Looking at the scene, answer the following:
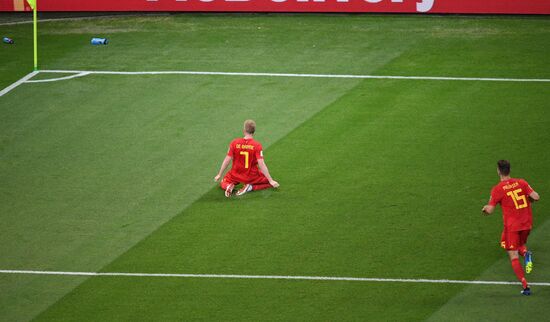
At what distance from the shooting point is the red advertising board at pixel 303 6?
101 feet

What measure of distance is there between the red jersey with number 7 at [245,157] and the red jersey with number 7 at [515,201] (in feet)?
16.2

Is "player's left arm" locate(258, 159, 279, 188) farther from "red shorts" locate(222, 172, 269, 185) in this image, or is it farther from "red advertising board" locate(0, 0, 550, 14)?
"red advertising board" locate(0, 0, 550, 14)

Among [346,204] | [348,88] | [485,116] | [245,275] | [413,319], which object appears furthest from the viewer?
[348,88]

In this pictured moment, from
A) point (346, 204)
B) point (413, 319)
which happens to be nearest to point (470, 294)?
point (413, 319)

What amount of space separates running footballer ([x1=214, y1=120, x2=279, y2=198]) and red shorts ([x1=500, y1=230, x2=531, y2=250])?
5052 millimetres

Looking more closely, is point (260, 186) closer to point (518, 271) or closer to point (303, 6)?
point (518, 271)

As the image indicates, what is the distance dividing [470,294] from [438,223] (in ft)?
8.64

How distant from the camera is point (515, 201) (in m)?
15.6

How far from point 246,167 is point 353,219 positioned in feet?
7.22

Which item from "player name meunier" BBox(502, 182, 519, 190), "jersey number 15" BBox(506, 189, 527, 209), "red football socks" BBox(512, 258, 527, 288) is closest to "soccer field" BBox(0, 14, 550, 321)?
"red football socks" BBox(512, 258, 527, 288)

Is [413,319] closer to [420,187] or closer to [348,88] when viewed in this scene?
[420,187]

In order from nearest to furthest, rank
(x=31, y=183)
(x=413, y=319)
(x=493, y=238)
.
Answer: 1. (x=413, y=319)
2. (x=493, y=238)
3. (x=31, y=183)

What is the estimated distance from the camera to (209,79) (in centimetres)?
2642

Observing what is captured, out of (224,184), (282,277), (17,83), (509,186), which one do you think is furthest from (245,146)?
(17,83)
